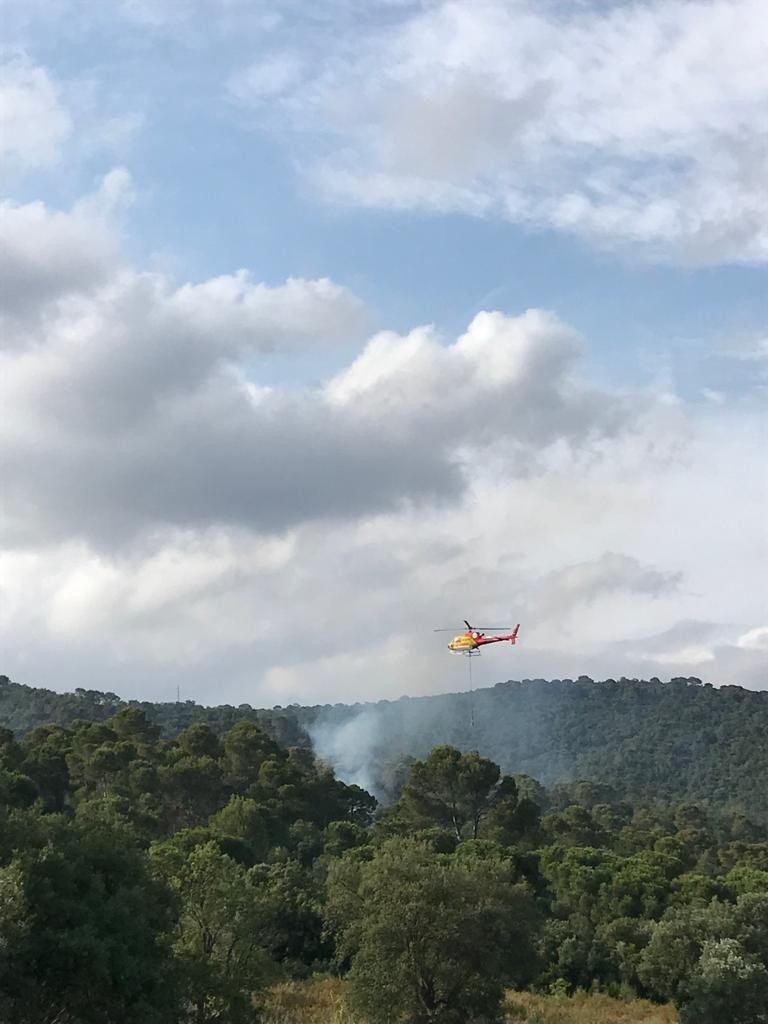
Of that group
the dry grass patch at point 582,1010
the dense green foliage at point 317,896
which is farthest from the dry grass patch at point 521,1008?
the dense green foliage at point 317,896

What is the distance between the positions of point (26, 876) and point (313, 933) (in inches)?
1246

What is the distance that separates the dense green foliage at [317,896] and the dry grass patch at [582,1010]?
1256mm

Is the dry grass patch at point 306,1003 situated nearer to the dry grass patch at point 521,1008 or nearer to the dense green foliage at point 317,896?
the dry grass patch at point 521,1008

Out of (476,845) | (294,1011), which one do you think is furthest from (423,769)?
(294,1011)

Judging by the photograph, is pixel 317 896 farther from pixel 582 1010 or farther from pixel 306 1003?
pixel 582 1010

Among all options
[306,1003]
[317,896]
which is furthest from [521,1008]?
[317,896]

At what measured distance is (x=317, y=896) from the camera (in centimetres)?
5184

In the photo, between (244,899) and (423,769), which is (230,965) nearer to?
(244,899)

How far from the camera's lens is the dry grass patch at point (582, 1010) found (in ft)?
134

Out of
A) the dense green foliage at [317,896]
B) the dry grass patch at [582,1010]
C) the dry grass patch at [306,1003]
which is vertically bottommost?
the dry grass patch at [582,1010]

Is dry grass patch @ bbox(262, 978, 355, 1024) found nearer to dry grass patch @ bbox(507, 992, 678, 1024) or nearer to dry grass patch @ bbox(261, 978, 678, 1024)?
dry grass patch @ bbox(261, 978, 678, 1024)

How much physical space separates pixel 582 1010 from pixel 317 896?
14.0m

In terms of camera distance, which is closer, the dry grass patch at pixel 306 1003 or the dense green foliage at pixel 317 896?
the dense green foliage at pixel 317 896

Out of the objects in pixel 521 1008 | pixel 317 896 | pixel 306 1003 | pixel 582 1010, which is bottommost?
pixel 582 1010
